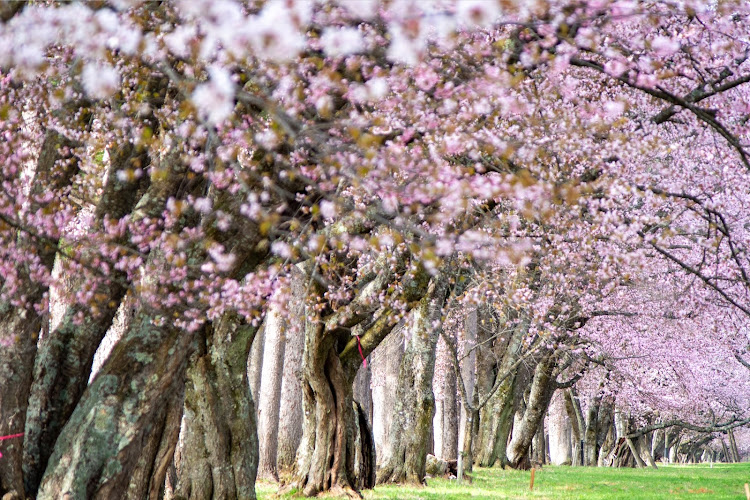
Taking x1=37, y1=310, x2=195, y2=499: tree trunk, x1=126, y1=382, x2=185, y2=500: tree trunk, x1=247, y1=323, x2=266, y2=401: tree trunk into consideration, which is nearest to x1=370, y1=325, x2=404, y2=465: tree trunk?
x1=247, y1=323, x2=266, y2=401: tree trunk

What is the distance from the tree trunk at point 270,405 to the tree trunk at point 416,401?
10.4 ft

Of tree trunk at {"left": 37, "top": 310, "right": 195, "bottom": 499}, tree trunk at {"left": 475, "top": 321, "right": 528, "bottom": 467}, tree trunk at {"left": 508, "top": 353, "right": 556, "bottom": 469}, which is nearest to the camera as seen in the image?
tree trunk at {"left": 37, "top": 310, "right": 195, "bottom": 499}

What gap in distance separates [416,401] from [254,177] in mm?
12460

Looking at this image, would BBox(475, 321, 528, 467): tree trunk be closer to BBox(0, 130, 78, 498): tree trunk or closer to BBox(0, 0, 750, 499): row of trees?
BBox(0, 0, 750, 499): row of trees

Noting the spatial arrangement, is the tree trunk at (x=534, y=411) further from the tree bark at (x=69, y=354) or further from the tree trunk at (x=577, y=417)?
the tree bark at (x=69, y=354)

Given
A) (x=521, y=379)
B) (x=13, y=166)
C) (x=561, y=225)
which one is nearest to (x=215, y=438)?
(x=13, y=166)

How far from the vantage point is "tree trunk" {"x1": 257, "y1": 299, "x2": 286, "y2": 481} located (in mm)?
20047

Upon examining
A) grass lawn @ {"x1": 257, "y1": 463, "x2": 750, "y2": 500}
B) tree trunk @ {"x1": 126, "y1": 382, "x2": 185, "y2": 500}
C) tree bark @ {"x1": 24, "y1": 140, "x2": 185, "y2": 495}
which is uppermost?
tree bark @ {"x1": 24, "y1": 140, "x2": 185, "y2": 495}

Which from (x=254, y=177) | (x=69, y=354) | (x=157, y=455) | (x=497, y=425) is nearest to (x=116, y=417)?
(x=69, y=354)

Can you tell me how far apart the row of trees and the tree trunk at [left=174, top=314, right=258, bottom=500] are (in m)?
0.03

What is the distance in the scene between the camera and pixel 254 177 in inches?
284

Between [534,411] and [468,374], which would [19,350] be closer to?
[468,374]

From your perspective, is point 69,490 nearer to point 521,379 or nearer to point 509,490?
point 509,490

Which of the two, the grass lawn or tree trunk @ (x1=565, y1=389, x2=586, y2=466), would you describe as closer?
the grass lawn
